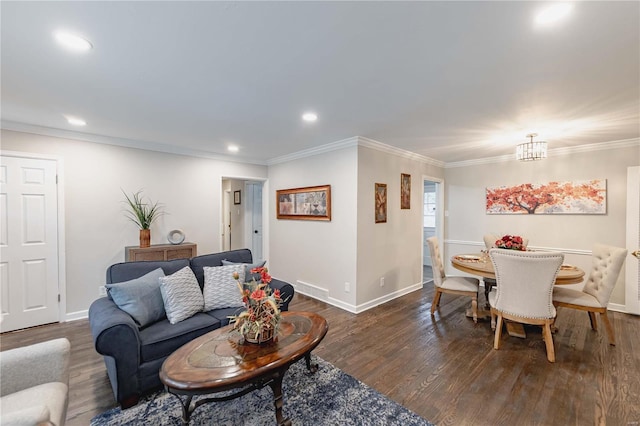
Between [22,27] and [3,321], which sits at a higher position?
[22,27]

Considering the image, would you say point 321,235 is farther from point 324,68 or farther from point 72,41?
point 72,41

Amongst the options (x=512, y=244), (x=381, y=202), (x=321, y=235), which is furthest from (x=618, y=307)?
(x=321, y=235)

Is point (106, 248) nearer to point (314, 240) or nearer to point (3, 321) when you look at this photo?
point (3, 321)

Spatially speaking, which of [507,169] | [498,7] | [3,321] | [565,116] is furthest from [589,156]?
[3,321]

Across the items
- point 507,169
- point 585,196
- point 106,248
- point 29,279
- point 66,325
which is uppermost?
point 507,169

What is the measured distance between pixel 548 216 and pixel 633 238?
947 millimetres

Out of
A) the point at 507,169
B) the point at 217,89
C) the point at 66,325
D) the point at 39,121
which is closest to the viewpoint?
the point at 217,89

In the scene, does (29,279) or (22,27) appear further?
(29,279)

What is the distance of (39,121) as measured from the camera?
120 inches

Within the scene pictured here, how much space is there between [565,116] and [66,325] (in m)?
6.14

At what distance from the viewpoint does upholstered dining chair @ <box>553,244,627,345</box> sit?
2762mm

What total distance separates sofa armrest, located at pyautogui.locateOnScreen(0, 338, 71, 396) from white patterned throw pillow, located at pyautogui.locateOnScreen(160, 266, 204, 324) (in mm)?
780

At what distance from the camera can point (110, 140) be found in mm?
3725

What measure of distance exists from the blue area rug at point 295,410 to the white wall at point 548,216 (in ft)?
13.2
